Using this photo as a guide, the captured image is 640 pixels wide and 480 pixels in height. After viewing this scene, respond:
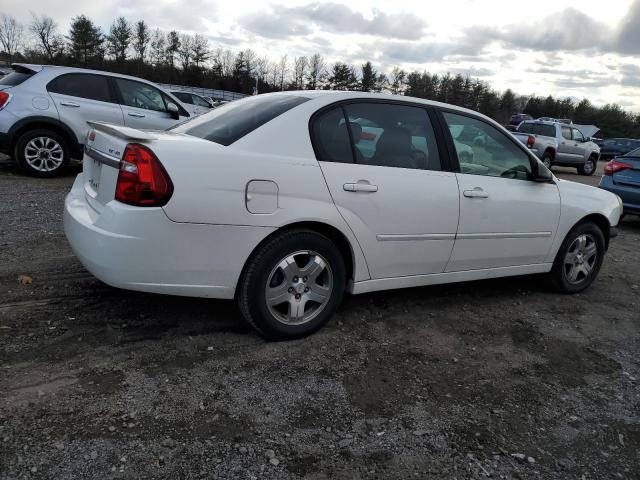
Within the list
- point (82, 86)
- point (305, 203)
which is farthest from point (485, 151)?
point (82, 86)

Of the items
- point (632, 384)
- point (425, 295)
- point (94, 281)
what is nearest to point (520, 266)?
point (425, 295)

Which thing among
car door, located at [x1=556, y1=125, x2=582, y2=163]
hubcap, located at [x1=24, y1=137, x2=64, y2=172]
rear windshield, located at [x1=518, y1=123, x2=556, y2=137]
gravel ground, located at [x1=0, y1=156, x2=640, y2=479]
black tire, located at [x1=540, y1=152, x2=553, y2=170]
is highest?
rear windshield, located at [x1=518, y1=123, x2=556, y2=137]

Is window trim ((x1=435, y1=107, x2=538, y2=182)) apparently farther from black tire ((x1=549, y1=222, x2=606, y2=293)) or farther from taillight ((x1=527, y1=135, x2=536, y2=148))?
taillight ((x1=527, y1=135, x2=536, y2=148))

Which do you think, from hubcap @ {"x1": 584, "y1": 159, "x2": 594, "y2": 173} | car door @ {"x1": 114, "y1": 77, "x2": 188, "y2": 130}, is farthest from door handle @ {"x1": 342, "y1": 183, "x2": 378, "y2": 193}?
hubcap @ {"x1": 584, "y1": 159, "x2": 594, "y2": 173}

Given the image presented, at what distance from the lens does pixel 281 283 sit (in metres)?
3.29

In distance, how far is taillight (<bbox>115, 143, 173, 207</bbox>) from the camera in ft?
9.29

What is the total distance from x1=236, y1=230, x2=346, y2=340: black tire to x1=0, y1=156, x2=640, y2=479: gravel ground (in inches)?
5.1

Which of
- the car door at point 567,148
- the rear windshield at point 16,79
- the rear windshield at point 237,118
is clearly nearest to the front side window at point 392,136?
the rear windshield at point 237,118

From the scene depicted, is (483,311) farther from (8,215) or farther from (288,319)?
(8,215)

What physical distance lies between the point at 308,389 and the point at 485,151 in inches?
96.3

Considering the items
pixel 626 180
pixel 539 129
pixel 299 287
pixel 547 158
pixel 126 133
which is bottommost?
pixel 299 287

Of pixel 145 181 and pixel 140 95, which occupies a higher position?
pixel 140 95

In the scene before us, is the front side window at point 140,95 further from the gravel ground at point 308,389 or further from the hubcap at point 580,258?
the hubcap at point 580,258

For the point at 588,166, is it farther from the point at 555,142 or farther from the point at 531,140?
the point at 531,140
